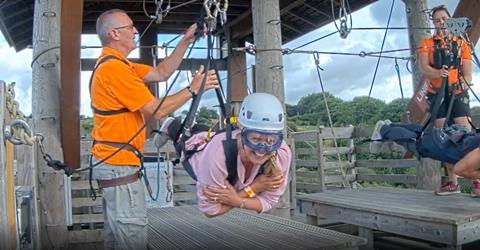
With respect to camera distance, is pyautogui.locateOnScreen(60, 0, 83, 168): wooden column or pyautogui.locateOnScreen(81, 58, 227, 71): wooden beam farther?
pyautogui.locateOnScreen(81, 58, 227, 71): wooden beam

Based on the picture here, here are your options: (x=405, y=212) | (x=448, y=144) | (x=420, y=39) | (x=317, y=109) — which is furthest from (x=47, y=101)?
(x=317, y=109)

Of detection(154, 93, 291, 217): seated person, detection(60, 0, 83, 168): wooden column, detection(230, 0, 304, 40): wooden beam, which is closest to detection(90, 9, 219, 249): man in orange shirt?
detection(154, 93, 291, 217): seated person

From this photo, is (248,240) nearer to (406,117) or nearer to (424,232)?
(424,232)

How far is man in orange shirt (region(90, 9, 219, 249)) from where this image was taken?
111 inches

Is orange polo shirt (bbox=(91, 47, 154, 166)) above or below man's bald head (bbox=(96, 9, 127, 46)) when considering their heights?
below

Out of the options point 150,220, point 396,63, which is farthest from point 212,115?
point 150,220

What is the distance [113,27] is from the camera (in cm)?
301

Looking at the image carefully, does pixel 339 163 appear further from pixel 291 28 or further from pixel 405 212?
pixel 405 212

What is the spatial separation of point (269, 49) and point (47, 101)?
186 cm

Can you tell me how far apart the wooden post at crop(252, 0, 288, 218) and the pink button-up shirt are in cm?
178

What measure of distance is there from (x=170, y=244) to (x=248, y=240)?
55 cm

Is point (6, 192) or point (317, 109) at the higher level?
point (317, 109)

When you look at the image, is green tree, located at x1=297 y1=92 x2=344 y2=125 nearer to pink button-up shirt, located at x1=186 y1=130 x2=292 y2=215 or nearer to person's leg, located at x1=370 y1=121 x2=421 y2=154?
person's leg, located at x1=370 y1=121 x2=421 y2=154

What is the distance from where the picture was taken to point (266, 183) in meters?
2.70
